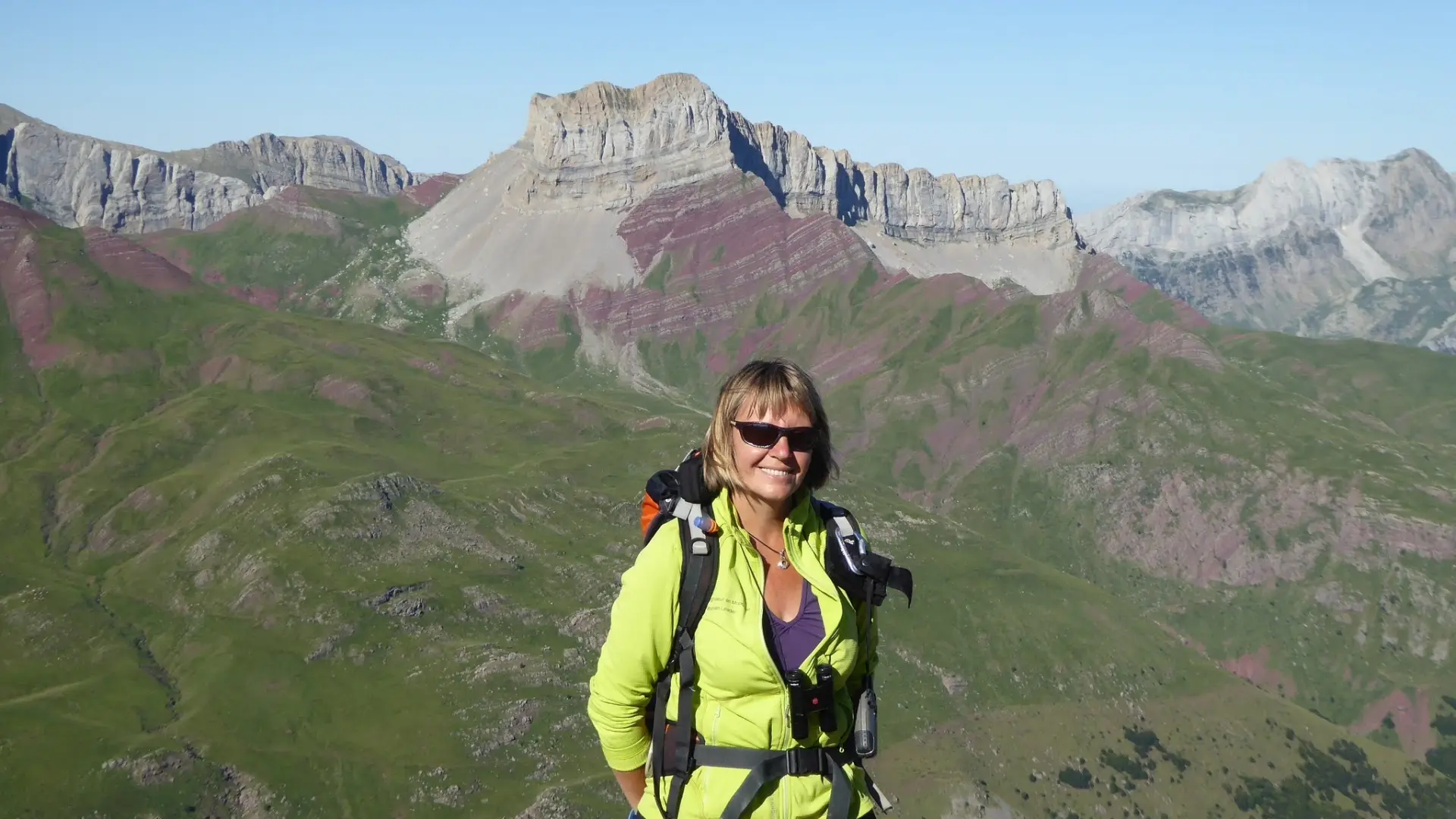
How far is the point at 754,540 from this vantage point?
1454cm

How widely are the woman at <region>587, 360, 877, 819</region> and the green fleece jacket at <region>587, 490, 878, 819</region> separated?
0.01m

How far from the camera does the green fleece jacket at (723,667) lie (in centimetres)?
1346

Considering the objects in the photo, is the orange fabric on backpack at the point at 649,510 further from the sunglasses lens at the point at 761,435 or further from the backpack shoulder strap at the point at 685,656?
the sunglasses lens at the point at 761,435

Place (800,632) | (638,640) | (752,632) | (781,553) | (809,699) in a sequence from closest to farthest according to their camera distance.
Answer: (638,640), (752,632), (809,699), (800,632), (781,553)

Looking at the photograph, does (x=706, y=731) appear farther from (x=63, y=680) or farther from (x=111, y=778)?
(x=63, y=680)

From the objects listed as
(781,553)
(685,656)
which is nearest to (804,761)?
(685,656)

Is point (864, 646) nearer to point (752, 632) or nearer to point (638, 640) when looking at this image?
point (752, 632)

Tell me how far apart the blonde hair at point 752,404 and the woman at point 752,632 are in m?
0.02

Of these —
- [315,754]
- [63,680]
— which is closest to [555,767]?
[315,754]

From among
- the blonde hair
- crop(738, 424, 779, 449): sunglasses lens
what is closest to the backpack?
the blonde hair

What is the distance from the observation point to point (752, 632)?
13734 millimetres

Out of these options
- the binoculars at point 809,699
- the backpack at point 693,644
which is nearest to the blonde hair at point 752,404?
the backpack at point 693,644

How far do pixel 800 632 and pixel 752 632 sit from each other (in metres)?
0.76

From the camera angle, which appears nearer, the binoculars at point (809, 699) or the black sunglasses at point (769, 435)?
the binoculars at point (809, 699)
